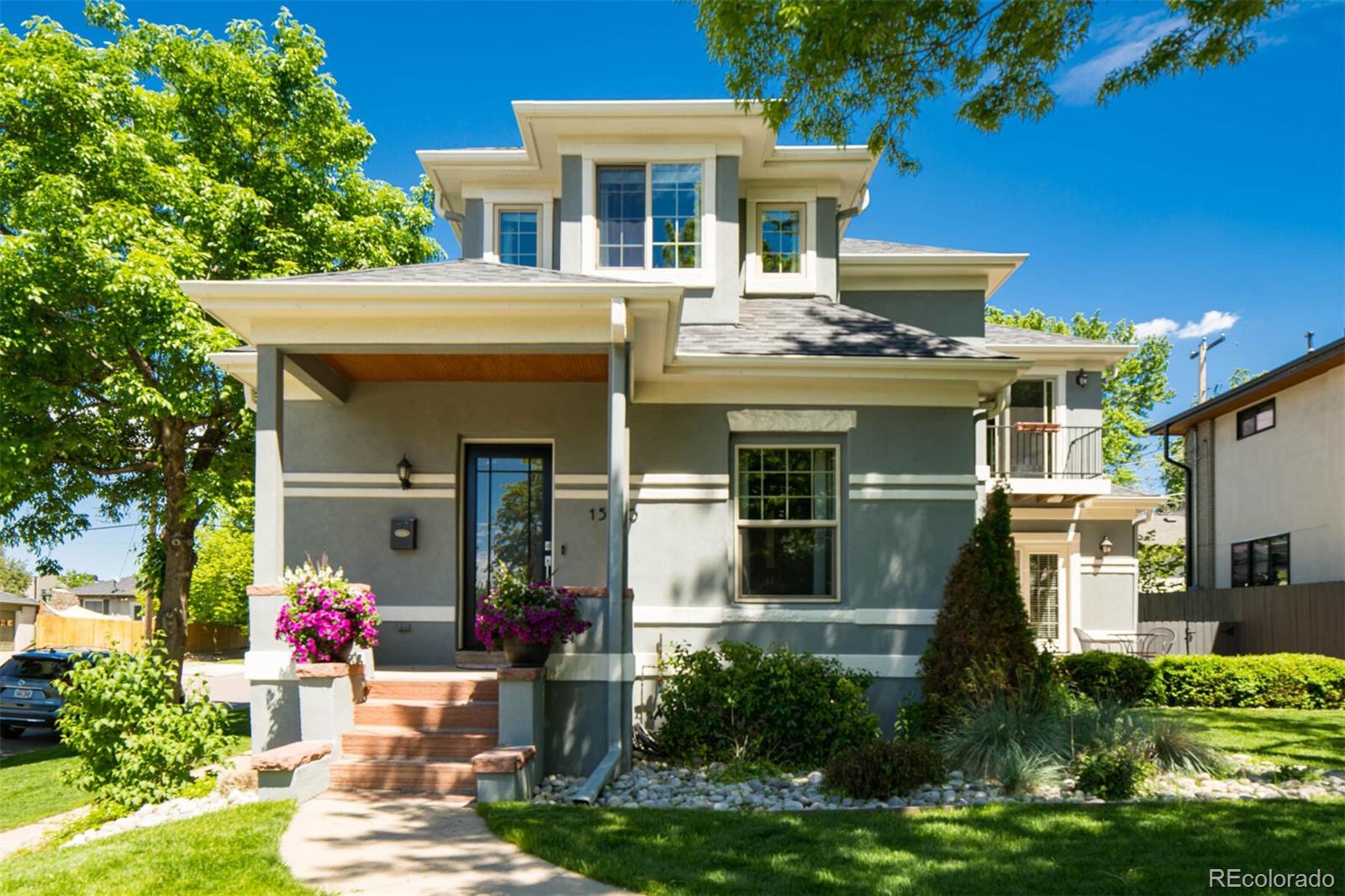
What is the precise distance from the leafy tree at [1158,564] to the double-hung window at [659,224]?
30.4m

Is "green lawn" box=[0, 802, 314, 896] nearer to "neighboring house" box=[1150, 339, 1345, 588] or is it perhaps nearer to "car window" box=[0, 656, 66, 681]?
"car window" box=[0, 656, 66, 681]

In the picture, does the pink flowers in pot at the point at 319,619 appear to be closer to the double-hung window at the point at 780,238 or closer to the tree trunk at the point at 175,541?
the double-hung window at the point at 780,238

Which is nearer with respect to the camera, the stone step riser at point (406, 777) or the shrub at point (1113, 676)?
the stone step riser at point (406, 777)

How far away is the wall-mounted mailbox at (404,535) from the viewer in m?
10.7

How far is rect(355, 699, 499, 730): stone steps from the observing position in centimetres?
863

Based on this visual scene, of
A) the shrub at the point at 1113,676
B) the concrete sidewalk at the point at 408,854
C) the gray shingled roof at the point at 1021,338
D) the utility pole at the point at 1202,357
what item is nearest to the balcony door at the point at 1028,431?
the gray shingled roof at the point at 1021,338

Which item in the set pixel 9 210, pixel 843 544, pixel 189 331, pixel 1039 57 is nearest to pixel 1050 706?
pixel 843 544

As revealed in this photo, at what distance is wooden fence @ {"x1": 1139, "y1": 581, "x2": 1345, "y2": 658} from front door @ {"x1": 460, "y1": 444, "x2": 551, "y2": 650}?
13278 mm

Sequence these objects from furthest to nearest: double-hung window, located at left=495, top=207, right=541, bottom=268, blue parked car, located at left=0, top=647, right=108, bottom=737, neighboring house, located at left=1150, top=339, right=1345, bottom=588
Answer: neighboring house, located at left=1150, top=339, right=1345, bottom=588, blue parked car, located at left=0, top=647, right=108, bottom=737, double-hung window, located at left=495, top=207, right=541, bottom=268

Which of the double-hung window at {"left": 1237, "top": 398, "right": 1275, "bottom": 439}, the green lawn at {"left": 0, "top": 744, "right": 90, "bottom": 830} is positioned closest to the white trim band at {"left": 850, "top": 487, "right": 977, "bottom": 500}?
the green lawn at {"left": 0, "top": 744, "right": 90, "bottom": 830}

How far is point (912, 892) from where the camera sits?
16.6 ft

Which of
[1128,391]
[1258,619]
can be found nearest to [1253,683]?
[1258,619]

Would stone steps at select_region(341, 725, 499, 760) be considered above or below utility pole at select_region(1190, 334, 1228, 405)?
below

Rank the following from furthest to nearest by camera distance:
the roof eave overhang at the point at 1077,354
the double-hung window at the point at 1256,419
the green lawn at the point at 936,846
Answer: the double-hung window at the point at 1256,419
the roof eave overhang at the point at 1077,354
the green lawn at the point at 936,846
